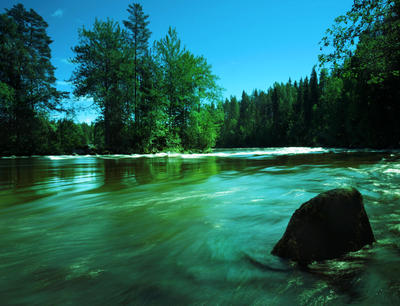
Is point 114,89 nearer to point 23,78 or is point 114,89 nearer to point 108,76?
point 108,76

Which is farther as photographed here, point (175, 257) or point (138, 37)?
point (138, 37)

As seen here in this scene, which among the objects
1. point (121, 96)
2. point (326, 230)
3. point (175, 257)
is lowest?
point (175, 257)

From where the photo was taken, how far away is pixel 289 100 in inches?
4033

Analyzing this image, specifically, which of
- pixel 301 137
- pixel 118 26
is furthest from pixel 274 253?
pixel 301 137

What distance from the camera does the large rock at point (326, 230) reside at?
6.97 feet

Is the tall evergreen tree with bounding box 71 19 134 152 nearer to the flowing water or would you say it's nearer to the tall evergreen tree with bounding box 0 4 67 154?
the tall evergreen tree with bounding box 0 4 67 154

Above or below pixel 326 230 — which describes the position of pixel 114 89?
above

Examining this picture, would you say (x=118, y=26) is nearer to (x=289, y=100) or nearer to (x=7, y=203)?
(x=7, y=203)

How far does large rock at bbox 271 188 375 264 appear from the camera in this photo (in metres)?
2.13

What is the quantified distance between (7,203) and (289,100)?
363 feet

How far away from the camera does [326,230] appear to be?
221cm

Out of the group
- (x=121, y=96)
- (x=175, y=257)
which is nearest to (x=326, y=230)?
(x=175, y=257)

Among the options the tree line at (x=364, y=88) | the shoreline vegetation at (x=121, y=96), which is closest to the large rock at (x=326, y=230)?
the tree line at (x=364, y=88)

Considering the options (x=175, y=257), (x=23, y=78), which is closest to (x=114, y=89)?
(x=23, y=78)
